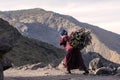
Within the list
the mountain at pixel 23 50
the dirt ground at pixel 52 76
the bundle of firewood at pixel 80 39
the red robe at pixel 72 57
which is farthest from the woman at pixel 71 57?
the mountain at pixel 23 50

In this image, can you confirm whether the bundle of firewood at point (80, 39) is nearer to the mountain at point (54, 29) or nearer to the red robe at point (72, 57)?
the red robe at point (72, 57)

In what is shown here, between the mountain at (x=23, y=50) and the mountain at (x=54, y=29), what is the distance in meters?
53.4

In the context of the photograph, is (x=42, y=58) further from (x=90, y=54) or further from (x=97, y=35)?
(x=97, y=35)

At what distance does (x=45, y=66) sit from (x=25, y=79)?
548 centimetres

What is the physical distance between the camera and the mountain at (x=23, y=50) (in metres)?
40.9

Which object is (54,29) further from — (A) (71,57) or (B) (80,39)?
(B) (80,39)

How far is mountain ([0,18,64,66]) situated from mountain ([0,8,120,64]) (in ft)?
175

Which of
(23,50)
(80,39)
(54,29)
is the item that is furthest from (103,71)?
(54,29)

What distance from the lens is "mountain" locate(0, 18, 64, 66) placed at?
40.9m

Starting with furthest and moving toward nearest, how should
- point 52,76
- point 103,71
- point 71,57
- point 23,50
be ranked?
point 23,50
point 103,71
point 71,57
point 52,76

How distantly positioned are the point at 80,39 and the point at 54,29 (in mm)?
139245

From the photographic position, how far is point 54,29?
6191 inches

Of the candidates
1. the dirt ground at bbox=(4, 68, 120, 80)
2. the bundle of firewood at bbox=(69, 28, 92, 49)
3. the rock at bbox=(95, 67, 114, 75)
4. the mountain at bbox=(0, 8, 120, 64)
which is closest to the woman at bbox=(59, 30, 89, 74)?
the bundle of firewood at bbox=(69, 28, 92, 49)

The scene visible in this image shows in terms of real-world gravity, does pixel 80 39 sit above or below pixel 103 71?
above
